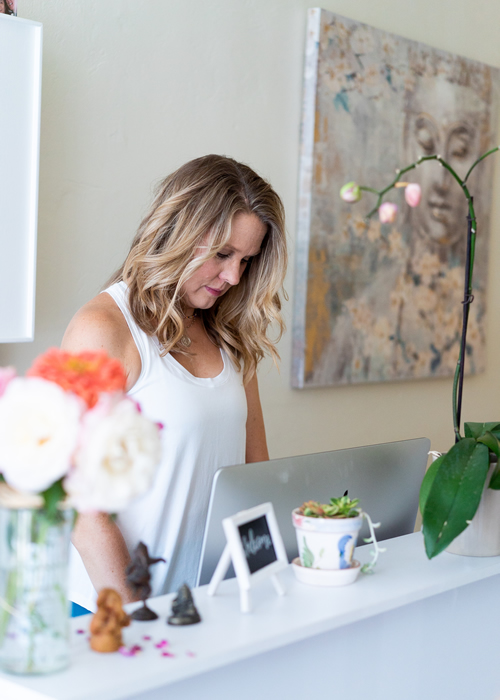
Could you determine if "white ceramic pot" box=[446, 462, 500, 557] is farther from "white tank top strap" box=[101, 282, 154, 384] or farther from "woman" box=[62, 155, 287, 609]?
"white tank top strap" box=[101, 282, 154, 384]

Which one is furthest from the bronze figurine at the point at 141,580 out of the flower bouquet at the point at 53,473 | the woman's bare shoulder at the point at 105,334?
the woman's bare shoulder at the point at 105,334

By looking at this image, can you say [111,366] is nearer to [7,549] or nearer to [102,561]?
[7,549]

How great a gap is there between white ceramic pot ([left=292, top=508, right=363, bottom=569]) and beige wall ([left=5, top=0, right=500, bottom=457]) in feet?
4.03

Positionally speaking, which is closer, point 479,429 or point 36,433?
point 36,433

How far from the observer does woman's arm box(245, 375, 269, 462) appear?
1871 millimetres

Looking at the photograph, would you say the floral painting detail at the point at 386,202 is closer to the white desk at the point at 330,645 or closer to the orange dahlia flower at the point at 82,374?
the white desk at the point at 330,645

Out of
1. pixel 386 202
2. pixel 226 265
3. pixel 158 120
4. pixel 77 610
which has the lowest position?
pixel 77 610

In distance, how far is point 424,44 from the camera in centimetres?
307

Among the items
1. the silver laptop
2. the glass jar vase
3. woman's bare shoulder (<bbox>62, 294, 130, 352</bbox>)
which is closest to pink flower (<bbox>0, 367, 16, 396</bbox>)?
the glass jar vase

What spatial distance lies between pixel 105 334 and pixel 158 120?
1115mm

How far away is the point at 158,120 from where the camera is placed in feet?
7.71

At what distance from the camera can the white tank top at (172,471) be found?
1.51 metres

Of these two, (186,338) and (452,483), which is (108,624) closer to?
(452,483)

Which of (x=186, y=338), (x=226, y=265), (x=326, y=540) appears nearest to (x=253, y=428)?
(x=186, y=338)
